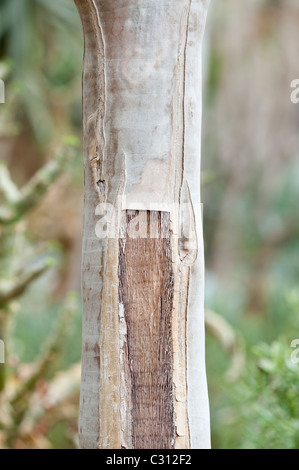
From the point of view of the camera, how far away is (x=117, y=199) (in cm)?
165

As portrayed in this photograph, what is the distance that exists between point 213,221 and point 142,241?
11.6 m

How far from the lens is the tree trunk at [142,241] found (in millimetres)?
1620

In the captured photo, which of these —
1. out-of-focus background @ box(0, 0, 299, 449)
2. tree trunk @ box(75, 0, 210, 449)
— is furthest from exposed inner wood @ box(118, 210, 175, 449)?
out-of-focus background @ box(0, 0, 299, 449)

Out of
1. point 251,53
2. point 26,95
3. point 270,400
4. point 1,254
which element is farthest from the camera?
point 251,53

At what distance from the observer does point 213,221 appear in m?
13.1

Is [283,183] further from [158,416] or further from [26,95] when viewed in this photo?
[158,416]

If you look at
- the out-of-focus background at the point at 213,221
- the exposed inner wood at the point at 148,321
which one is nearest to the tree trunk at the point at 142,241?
the exposed inner wood at the point at 148,321

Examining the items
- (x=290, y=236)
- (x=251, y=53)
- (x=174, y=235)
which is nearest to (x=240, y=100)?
(x=251, y=53)

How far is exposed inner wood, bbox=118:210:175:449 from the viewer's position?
63.4 inches

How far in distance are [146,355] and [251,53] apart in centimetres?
1031

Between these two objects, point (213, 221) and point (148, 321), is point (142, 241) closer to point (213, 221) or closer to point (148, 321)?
point (148, 321)

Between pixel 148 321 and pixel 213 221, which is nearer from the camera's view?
pixel 148 321

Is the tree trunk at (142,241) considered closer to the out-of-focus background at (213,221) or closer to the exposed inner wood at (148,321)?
the exposed inner wood at (148,321)

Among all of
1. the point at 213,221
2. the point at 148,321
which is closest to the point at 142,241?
the point at 148,321
